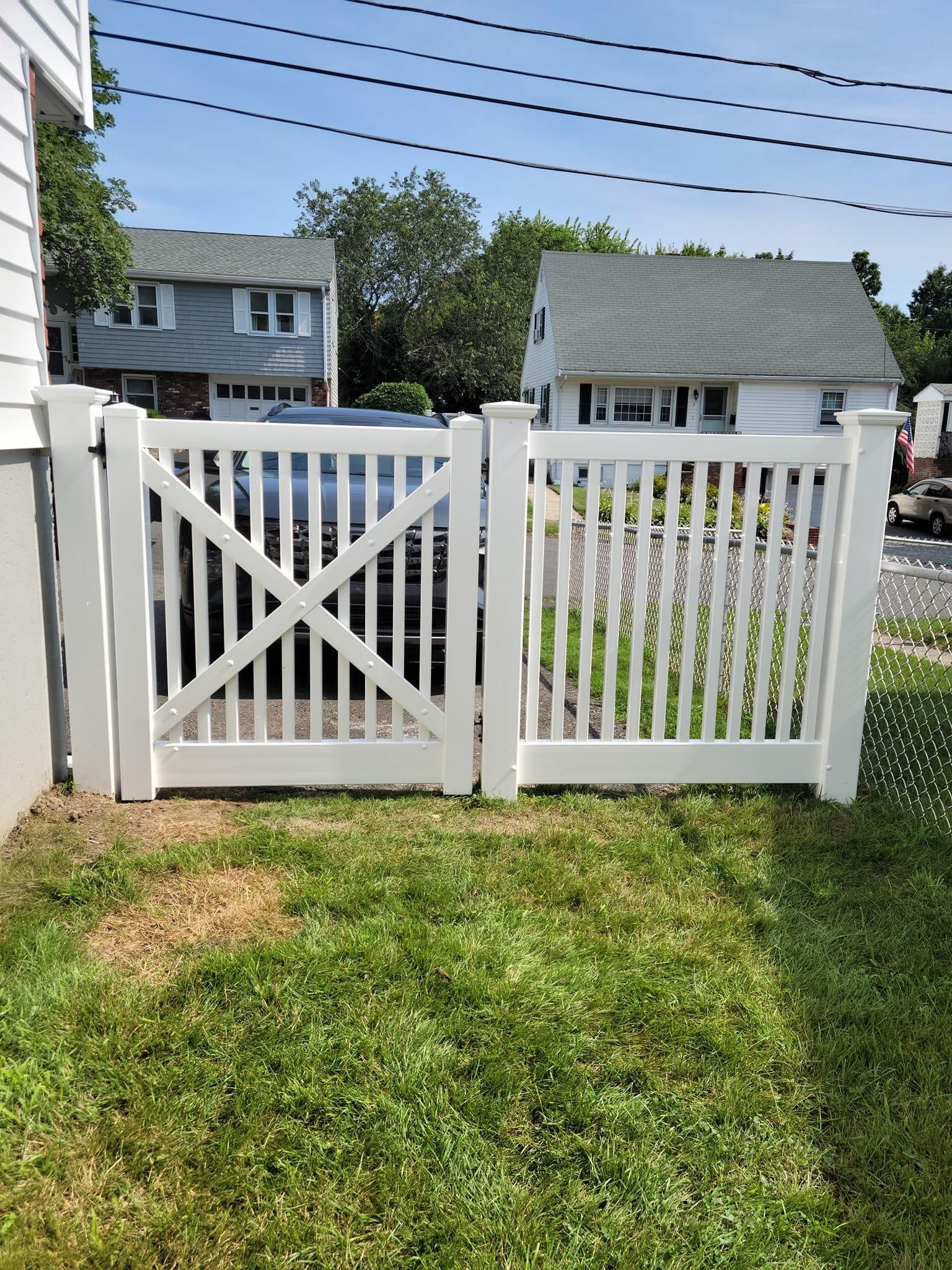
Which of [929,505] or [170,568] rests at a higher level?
[170,568]

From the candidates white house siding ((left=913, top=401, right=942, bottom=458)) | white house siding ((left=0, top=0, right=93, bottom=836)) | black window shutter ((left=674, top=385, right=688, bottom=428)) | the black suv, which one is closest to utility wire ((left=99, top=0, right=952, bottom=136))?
the black suv

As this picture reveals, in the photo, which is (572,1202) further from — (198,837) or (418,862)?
(198,837)

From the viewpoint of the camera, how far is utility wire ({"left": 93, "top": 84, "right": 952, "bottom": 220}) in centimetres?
1178

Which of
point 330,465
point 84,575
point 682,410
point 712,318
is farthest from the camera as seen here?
point 682,410

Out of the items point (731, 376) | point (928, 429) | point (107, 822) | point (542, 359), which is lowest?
point (107, 822)

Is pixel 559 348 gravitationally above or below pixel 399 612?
above

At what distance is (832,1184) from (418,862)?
5.33 feet

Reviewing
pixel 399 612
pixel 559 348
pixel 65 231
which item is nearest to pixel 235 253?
pixel 65 231

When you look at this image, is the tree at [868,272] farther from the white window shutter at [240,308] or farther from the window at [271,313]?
the white window shutter at [240,308]

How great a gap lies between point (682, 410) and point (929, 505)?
26.1 ft

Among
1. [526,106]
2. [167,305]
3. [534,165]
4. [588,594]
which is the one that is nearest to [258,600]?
[588,594]

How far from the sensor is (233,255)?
2816 centimetres

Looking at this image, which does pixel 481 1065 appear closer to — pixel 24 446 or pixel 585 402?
pixel 24 446

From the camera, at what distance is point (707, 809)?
3.72 meters
